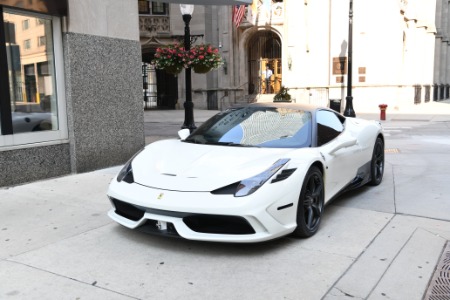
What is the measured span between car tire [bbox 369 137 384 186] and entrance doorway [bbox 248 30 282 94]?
79.3ft

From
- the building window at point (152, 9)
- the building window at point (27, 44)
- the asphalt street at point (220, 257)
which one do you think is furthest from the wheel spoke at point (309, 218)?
the building window at point (152, 9)

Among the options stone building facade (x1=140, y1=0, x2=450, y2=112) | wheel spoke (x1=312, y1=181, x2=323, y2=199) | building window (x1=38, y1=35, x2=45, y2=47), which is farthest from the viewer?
stone building facade (x1=140, y1=0, x2=450, y2=112)

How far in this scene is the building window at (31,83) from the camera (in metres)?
6.69

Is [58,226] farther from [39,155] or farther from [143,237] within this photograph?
[39,155]

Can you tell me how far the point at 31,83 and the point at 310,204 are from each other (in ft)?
16.8

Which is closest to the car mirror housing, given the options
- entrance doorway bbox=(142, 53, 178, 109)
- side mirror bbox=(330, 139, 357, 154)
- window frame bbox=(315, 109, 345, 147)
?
side mirror bbox=(330, 139, 357, 154)

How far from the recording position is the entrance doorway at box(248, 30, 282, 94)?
101ft

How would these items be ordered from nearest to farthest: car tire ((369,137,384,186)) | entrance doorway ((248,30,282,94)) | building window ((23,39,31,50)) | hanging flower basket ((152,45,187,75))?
car tire ((369,137,384,186)), building window ((23,39,31,50)), hanging flower basket ((152,45,187,75)), entrance doorway ((248,30,282,94))

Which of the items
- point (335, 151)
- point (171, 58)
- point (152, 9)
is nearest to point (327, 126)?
point (335, 151)

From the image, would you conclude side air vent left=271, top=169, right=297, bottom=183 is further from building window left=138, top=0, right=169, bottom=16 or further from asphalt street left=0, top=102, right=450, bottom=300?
building window left=138, top=0, right=169, bottom=16

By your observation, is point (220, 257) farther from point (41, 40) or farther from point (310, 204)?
point (41, 40)

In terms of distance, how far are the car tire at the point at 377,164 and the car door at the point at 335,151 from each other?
0.77 m

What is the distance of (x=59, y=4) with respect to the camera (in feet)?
23.4

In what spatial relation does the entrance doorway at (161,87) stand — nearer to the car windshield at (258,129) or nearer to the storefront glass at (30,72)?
the storefront glass at (30,72)
